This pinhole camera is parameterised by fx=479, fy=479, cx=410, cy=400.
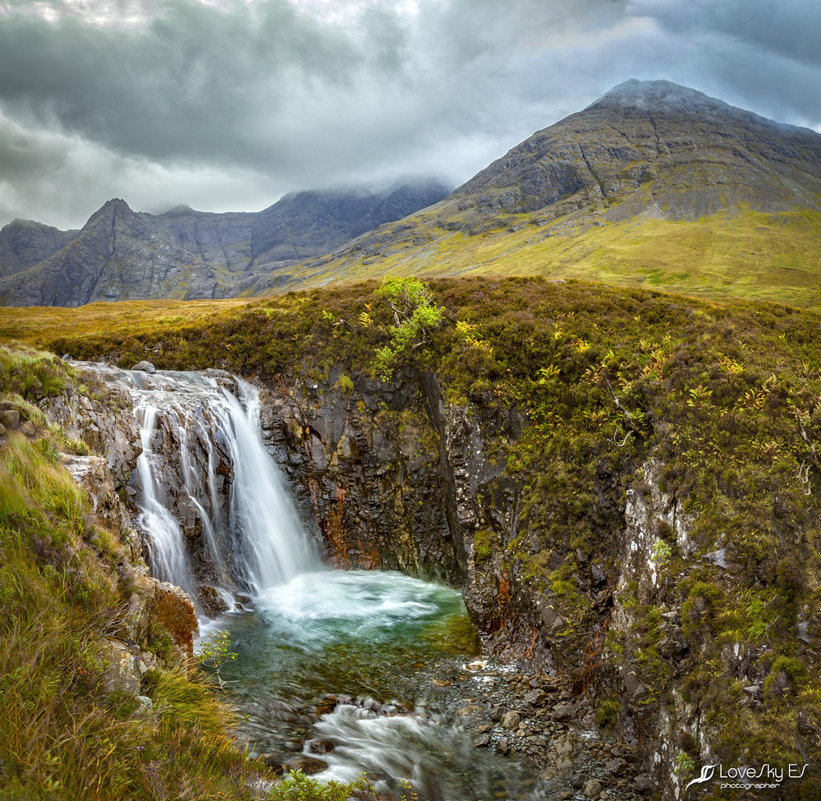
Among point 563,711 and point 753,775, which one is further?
point 563,711

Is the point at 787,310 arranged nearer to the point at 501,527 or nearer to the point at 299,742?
the point at 501,527

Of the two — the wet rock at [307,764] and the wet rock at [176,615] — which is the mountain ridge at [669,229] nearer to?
the wet rock at [307,764]

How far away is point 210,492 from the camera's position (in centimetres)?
1814

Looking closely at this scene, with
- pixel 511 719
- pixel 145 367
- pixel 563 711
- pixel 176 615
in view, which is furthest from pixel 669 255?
pixel 176 615

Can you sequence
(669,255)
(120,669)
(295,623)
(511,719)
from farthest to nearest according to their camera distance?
(669,255), (295,623), (511,719), (120,669)

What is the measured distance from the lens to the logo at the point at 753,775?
22.4 ft

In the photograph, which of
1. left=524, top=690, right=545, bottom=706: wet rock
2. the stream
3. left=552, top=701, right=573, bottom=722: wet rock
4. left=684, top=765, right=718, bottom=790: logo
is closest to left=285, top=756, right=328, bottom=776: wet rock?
the stream

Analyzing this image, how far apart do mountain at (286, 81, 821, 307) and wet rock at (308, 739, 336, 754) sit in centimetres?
6309

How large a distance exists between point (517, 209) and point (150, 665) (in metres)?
214

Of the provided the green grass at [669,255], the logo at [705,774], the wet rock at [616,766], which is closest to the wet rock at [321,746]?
the wet rock at [616,766]

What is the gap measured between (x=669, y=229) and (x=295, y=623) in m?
122

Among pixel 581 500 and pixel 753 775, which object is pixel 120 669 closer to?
pixel 753 775

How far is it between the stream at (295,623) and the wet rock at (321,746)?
32 millimetres

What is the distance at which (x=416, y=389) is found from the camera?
2112 cm
